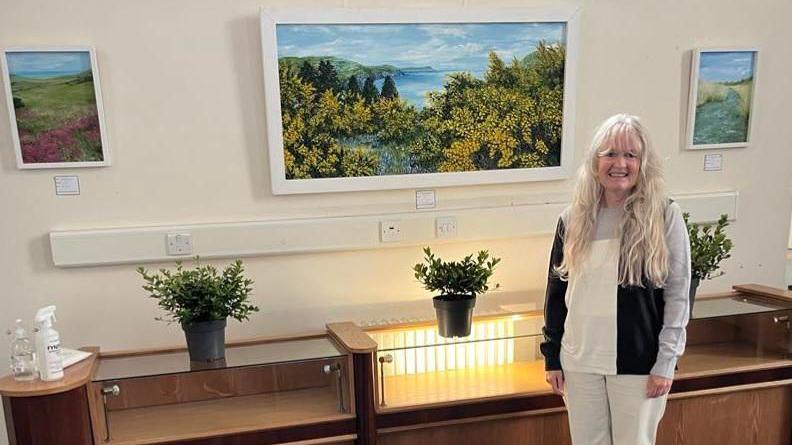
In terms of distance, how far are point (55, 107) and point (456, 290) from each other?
5.45 feet

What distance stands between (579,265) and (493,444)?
2.63 feet

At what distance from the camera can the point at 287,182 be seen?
242 centimetres

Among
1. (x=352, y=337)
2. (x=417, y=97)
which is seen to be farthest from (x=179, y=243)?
(x=417, y=97)

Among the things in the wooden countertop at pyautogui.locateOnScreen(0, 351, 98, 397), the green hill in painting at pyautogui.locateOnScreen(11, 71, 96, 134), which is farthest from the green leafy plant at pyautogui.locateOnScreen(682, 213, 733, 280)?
the green hill in painting at pyautogui.locateOnScreen(11, 71, 96, 134)

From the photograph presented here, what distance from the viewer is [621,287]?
1817 millimetres

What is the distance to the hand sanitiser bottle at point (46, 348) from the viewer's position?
1874 mm

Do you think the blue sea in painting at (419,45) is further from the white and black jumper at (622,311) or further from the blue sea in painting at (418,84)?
the white and black jumper at (622,311)

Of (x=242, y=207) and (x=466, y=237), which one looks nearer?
(x=242, y=207)

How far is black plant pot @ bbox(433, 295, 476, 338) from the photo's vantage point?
2328mm

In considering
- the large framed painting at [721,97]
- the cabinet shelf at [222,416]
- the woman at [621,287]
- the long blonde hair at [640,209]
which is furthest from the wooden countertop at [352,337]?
the large framed painting at [721,97]

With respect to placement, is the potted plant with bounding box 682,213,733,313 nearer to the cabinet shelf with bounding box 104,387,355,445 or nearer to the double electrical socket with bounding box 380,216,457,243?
the double electrical socket with bounding box 380,216,457,243

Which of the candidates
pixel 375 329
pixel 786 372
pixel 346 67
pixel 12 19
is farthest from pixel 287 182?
pixel 786 372

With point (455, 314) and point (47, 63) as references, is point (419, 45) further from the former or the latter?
point (47, 63)

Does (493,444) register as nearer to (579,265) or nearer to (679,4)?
(579,265)
